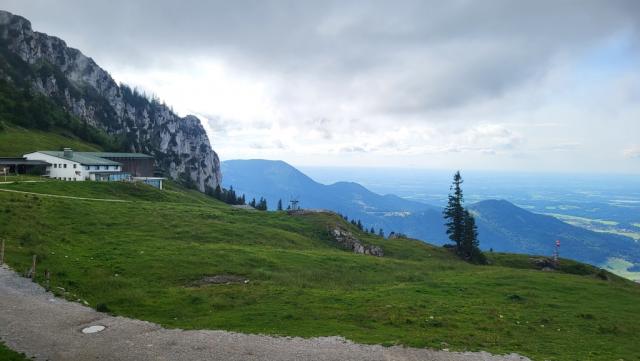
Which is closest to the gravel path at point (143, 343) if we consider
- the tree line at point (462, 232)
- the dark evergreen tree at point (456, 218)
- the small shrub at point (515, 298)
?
the small shrub at point (515, 298)

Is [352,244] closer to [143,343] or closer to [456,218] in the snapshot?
[456,218]

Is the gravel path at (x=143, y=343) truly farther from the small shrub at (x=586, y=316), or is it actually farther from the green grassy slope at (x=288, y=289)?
the small shrub at (x=586, y=316)

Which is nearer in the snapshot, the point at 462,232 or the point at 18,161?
the point at 462,232

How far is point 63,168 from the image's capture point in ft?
356

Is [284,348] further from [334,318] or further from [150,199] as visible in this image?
[150,199]

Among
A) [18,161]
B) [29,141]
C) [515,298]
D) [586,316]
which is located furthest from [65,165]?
[586,316]

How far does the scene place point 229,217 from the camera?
7362 centimetres

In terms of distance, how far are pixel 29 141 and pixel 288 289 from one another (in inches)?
5684

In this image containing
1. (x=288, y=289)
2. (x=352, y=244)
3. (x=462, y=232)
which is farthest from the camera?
(x=462, y=232)

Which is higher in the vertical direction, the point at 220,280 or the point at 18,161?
the point at 18,161

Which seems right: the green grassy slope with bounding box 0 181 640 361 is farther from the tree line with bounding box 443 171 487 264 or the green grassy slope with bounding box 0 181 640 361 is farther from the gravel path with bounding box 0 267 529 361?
the tree line with bounding box 443 171 487 264

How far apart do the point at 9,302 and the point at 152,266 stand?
1351 centimetres

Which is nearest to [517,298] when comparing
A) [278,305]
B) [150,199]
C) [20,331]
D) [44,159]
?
[278,305]

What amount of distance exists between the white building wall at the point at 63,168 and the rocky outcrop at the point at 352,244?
70.1m
